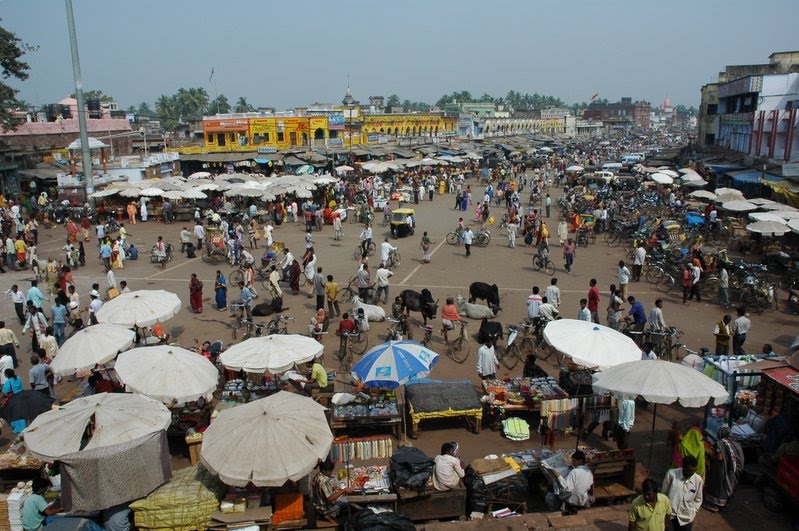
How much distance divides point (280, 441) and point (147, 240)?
2130 centimetres

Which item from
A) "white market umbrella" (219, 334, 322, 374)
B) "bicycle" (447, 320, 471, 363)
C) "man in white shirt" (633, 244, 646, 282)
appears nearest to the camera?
"white market umbrella" (219, 334, 322, 374)

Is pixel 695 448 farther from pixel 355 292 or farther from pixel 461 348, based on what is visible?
pixel 355 292

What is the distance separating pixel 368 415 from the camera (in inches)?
357

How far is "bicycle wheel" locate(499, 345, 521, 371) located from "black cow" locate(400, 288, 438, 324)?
2415 mm

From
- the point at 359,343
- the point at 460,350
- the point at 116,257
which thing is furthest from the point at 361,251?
the point at 460,350

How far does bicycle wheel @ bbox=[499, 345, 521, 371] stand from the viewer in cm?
Result: 1195

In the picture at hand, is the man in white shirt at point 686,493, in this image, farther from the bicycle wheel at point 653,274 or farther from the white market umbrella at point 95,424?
the bicycle wheel at point 653,274

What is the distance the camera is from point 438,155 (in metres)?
53.3

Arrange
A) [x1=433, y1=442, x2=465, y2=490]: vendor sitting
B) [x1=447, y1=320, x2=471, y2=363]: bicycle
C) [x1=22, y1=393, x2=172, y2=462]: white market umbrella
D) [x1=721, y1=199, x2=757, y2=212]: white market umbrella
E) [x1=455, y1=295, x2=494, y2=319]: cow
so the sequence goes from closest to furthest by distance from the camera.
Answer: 1. [x1=22, y1=393, x2=172, y2=462]: white market umbrella
2. [x1=433, y1=442, x2=465, y2=490]: vendor sitting
3. [x1=447, y1=320, x2=471, y2=363]: bicycle
4. [x1=455, y1=295, x2=494, y2=319]: cow
5. [x1=721, y1=199, x2=757, y2=212]: white market umbrella

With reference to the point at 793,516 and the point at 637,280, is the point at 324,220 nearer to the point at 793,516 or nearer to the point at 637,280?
the point at 637,280

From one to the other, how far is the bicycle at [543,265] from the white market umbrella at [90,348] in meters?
13.2

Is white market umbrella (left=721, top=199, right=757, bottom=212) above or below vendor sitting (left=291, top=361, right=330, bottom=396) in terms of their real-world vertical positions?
above

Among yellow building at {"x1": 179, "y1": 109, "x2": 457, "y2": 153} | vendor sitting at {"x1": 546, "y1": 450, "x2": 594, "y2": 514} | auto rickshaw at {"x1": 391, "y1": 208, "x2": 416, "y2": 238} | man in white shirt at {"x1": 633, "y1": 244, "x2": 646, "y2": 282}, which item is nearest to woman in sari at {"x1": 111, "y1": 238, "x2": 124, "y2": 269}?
auto rickshaw at {"x1": 391, "y1": 208, "x2": 416, "y2": 238}

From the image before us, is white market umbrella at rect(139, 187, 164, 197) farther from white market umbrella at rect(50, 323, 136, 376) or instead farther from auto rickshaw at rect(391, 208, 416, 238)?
white market umbrella at rect(50, 323, 136, 376)
